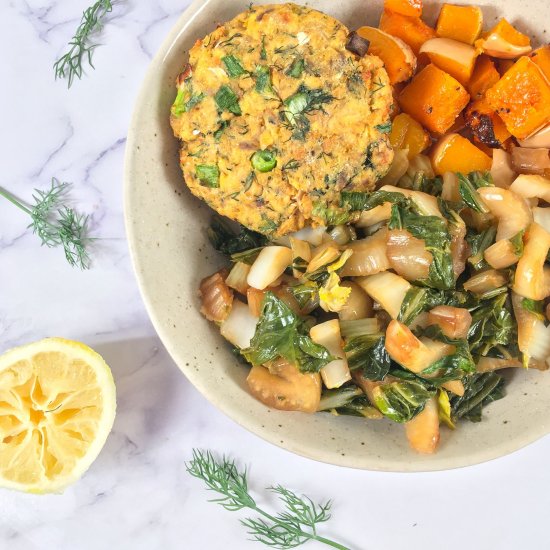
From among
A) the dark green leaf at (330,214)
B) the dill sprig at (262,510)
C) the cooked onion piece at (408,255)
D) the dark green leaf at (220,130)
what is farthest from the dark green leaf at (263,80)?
the dill sprig at (262,510)

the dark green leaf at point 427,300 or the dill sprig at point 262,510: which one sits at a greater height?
the dark green leaf at point 427,300

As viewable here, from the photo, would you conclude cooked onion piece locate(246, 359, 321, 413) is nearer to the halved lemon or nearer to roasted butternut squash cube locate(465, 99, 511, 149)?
the halved lemon

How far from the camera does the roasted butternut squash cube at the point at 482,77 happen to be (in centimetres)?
297

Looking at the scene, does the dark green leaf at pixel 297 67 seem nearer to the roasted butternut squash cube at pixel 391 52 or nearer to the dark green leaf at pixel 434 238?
the roasted butternut squash cube at pixel 391 52

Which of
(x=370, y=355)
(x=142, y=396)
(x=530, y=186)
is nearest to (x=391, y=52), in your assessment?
(x=530, y=186)

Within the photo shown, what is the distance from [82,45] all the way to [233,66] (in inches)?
41.4

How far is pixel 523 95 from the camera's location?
2885 mm

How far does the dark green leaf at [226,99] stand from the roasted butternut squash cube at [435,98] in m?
0.79

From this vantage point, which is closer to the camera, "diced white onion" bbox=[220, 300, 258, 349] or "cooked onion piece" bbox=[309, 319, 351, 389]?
"cooked onion piece" bbox=[309, 319, 351, 389]

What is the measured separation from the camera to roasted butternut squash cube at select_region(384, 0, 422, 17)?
2.92 meters

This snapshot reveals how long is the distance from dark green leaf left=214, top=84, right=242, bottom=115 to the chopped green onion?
0.64 feet

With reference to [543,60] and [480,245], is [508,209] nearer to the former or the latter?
[480,245]

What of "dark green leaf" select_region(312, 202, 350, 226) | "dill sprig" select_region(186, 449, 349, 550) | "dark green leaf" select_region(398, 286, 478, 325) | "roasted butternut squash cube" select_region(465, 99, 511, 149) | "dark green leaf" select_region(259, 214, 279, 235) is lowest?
"dill sprig" select_region(186, 449, 349, 550)

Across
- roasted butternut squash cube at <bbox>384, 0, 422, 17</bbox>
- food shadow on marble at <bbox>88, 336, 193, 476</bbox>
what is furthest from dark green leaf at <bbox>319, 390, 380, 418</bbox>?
roasted butternut squash cube at <bbox>384, 0, 422, 17</bbox>
